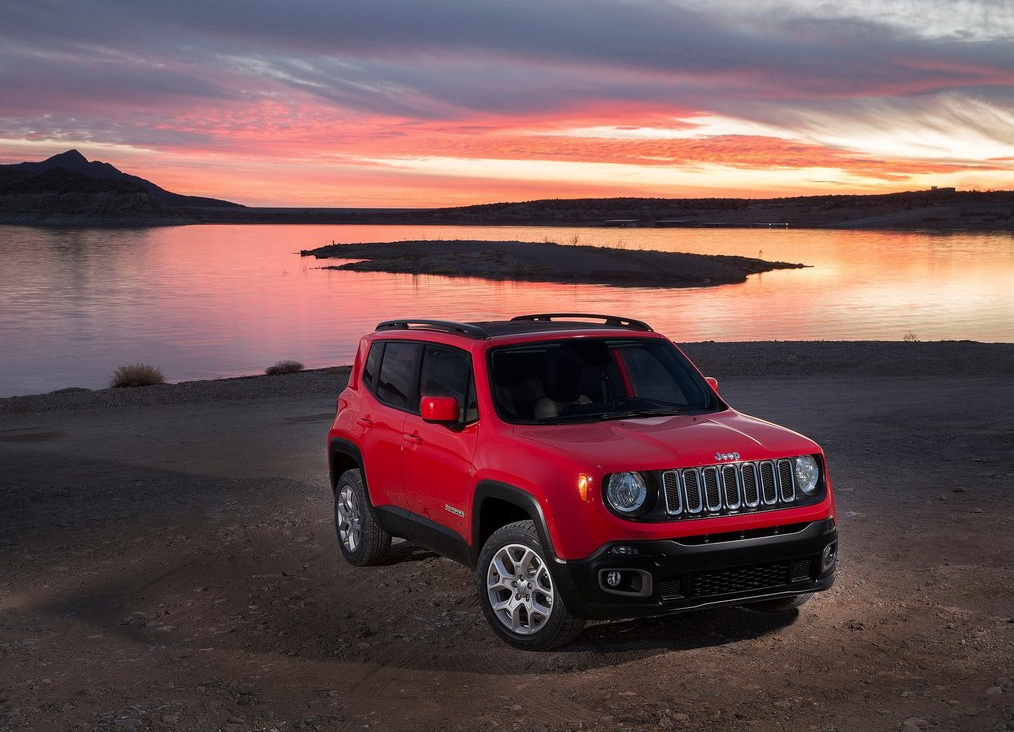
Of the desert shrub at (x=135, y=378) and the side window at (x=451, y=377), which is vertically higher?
the side window at (x=451, y=377)

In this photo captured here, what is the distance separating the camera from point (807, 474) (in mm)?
6203

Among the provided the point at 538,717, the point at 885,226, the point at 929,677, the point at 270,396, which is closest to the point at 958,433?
the point at 929,677

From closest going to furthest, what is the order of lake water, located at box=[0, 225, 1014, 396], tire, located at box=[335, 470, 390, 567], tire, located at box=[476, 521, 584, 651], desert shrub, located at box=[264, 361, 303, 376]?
1. tire, located at box=[476, 521, 584, 651]
2. tire, located at box=[335, 470, 390, 567]
3. desert shrub, located at box=[264, 361, 303, 376]
4. lake water, located at box=[0, 225, 1014, 396]

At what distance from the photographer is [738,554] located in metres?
5.81

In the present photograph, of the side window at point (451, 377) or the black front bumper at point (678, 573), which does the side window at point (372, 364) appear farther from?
the black front bumper at point (678, 573)

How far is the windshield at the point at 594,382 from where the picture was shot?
6.67 metres

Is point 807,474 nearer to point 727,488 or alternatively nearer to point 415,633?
point 727,488

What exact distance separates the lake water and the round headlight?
23191mm

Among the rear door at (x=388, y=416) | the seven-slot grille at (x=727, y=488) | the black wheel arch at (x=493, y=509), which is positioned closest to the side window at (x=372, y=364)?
the rear door at (x=388, y=416)

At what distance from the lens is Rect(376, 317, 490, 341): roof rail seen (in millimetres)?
6969

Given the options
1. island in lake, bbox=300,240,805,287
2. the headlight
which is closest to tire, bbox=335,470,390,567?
the headlight

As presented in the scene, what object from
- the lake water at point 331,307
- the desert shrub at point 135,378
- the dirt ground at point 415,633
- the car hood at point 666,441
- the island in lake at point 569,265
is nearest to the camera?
the dirt ground at point 415,633

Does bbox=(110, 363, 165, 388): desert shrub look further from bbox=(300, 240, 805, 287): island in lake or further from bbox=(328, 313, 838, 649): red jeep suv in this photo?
bbox=(300, 240, 805, 287): island in lake

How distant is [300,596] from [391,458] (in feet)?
3.81
